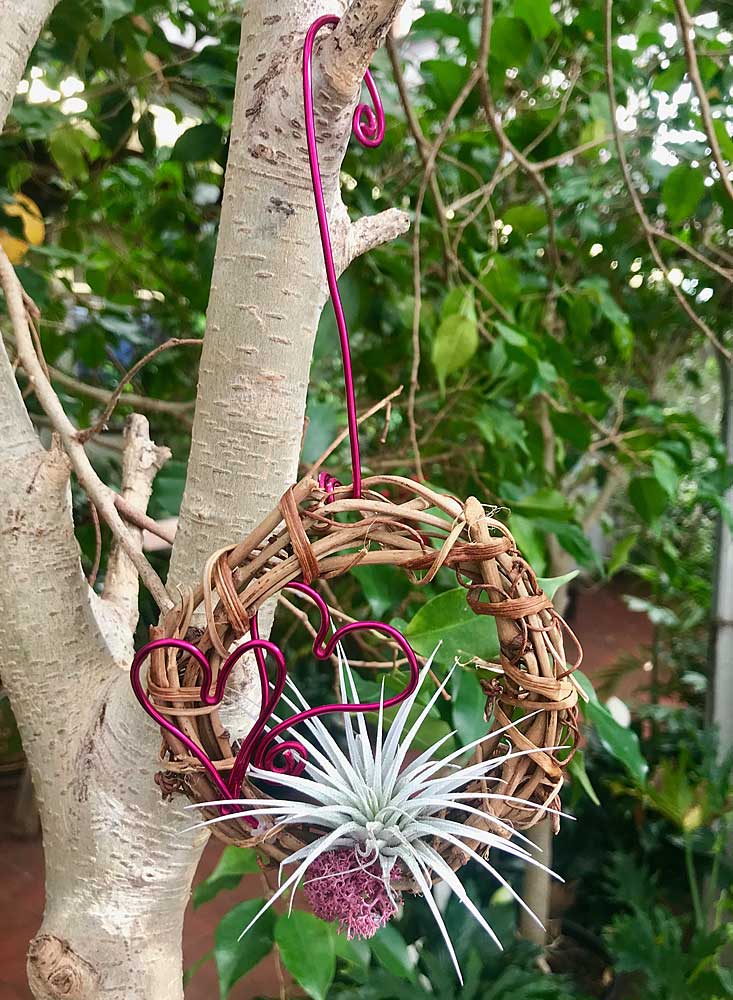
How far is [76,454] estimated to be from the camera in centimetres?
38

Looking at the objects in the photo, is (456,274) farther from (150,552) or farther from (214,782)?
(214,782)

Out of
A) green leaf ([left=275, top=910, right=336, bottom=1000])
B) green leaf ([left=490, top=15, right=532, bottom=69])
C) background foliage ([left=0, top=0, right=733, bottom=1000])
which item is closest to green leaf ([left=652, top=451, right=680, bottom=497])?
background foliage ([left=0, top=0, right=733, bottom=1000])

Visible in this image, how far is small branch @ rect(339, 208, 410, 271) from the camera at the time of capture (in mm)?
380

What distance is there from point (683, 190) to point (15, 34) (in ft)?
1.78

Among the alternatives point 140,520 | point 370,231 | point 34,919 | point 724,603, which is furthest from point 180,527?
point 34,919

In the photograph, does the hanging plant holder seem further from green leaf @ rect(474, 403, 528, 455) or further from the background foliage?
Result: green leaf @ rect(474, 403, 528, 455)

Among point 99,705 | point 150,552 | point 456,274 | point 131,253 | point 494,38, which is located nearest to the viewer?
point 99,705

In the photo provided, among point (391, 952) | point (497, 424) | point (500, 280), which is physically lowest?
point (391, 952)

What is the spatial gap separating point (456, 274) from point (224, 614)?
628 millimetres

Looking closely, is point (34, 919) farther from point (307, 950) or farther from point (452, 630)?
point (452, 630)

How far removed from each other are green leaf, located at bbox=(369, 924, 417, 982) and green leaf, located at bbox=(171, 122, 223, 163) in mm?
624

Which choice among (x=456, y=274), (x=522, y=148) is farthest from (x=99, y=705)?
(x=522, y=148)

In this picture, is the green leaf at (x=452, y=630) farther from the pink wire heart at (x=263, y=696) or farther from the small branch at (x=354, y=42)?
the small branch at (x=354, y=42)

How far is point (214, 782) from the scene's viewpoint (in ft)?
0.99
